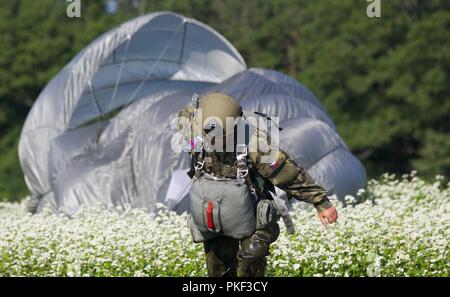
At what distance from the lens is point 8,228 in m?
11.1

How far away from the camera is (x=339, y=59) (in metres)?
38.6

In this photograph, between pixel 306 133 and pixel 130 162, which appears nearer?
pixel 306 133

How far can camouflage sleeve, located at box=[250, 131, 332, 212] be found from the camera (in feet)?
23.9

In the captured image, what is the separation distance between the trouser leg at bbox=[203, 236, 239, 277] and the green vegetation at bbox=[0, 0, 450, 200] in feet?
81.5

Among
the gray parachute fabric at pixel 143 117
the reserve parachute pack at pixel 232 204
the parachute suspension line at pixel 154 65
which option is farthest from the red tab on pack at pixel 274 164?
the parachute suspension line at pixel 154 65

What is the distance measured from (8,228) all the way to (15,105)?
113 ft

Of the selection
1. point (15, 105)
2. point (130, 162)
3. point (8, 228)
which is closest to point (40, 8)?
point (15, 105)

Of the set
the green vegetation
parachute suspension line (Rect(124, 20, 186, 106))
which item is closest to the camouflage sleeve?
parachute suspension line (Rect(124, 20, 186, 106))

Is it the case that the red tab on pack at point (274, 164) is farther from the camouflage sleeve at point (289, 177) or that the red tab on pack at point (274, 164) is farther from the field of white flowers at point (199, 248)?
the field of white flowers at point (199, 248)

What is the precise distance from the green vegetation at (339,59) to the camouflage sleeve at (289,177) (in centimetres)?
2487

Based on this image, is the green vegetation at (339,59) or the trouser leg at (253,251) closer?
the trouser leg at (253,251)

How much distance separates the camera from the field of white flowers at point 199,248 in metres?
9.00

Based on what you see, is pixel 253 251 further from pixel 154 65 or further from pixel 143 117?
pixel 154 65
